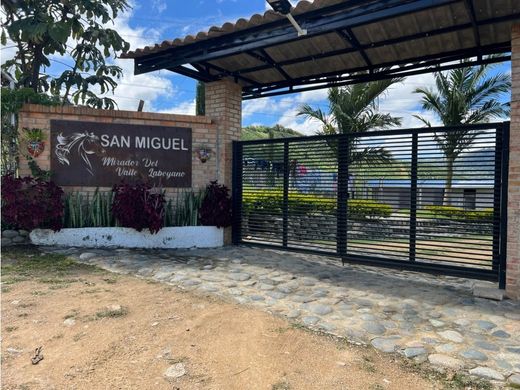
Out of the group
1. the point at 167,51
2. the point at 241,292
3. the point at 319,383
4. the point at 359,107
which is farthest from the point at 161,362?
the point at 359,107

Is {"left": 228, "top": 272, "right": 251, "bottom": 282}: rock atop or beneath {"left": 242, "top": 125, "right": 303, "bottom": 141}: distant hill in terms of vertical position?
beneath

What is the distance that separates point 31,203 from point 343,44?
5.05 meters

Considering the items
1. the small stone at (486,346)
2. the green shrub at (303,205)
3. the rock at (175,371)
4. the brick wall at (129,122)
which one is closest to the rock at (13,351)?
the rock at (175,371)

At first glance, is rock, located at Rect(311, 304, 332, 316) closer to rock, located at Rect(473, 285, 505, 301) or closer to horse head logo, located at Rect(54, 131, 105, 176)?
rock, located at Rect(473, 285, 505, 301)

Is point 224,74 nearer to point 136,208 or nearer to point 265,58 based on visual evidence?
point 265,58

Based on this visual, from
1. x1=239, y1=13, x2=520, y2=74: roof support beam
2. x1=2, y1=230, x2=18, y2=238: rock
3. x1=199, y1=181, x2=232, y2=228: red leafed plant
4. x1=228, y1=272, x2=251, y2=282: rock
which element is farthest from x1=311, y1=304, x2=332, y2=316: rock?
x1=2, y1=230, x2=18, y2=238: rock

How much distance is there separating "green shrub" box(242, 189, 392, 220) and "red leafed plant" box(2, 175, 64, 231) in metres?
3.04

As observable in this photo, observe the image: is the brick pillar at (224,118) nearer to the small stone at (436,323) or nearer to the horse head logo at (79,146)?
the horse head logo at (79,146)

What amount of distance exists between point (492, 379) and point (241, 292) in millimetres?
2390

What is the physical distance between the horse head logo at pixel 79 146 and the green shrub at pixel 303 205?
2.65m

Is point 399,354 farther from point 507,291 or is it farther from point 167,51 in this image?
point 167,51

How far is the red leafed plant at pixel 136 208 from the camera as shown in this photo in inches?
237

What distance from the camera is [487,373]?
8.31 ft

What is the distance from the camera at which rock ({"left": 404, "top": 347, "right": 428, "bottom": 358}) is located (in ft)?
9.11
